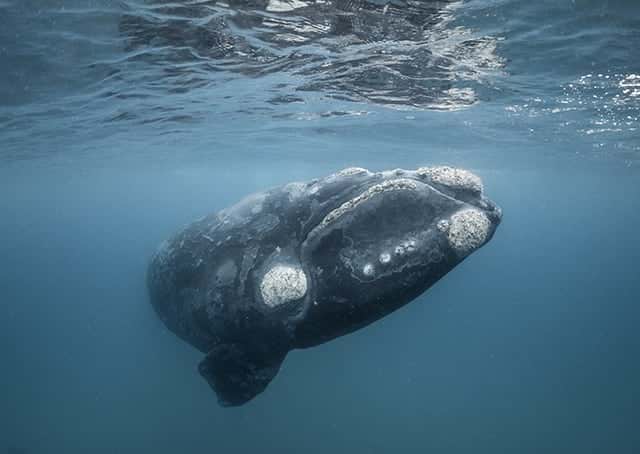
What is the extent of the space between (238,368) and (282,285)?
4.33 feet

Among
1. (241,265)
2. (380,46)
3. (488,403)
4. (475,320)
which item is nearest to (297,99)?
(380,46)

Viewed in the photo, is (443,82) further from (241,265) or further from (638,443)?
(638,443)

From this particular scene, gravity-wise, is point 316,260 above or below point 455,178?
below

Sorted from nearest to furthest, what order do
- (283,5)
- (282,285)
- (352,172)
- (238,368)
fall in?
1. (282,285)
2. (238,368)
3. (352,172)
4. (283,5)

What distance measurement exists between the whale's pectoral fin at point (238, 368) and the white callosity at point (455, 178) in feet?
8.21

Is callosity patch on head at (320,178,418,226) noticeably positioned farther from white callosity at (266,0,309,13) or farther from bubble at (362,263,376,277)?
white callosity at (266,0,309,13)

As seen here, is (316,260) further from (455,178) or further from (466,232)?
(455,178)

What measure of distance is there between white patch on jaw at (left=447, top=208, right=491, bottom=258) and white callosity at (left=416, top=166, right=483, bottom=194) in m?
0.43

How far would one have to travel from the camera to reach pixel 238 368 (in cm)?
499

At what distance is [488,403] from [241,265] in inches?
2120

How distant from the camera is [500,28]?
11.6 m

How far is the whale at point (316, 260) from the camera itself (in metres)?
4.00

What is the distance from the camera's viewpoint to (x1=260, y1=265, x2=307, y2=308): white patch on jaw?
14.2 feet

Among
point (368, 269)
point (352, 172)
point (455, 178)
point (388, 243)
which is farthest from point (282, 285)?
point (455, 178)
